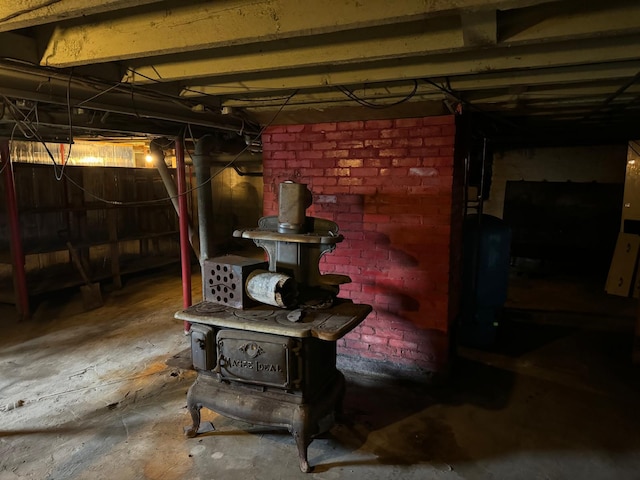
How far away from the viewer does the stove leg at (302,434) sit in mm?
2336

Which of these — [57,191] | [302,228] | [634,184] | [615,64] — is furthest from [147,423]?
[634,184]

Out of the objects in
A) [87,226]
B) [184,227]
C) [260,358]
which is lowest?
[260,358]

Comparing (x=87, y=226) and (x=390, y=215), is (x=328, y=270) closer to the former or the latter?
(x=390, y=215)

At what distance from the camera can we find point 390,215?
3363mm

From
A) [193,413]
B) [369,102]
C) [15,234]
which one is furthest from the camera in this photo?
[15,234]

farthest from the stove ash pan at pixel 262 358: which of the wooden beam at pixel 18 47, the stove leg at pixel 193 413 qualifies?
the wooden beam at pixel 18 47

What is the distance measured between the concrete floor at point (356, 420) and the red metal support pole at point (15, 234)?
588 mm

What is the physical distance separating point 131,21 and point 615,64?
251cm

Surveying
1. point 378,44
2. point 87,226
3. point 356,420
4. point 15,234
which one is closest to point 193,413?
point 356,420

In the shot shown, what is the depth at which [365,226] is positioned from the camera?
3.46m

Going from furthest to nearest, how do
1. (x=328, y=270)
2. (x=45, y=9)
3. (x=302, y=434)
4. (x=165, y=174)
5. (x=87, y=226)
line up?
(x=87, y=226), (x=165, y=174), (x=328, y=270), (x=302, y=434), (x=45, y=9)

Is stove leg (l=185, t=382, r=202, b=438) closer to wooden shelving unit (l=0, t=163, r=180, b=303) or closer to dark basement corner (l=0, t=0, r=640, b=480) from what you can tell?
dark basement corner (l=0, t=0, r=640, b=480)

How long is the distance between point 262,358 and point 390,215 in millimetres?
1617

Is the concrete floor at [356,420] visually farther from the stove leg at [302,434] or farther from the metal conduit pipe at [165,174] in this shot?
the metal conduit pipe at [165,174]
